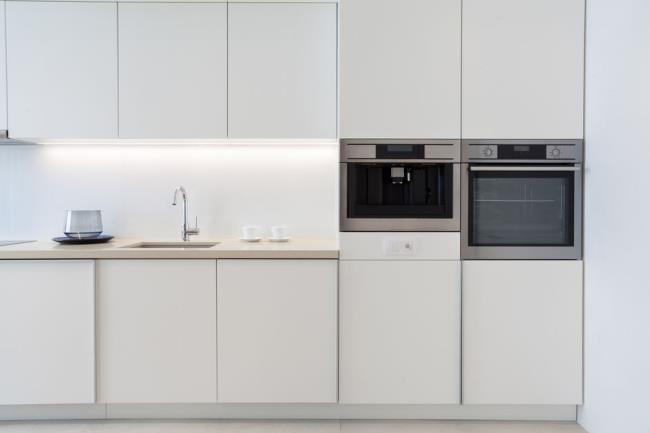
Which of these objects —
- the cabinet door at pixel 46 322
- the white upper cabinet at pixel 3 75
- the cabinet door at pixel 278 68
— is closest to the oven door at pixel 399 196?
the cabinet door at pixel 278 68

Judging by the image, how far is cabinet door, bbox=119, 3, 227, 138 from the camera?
2414 millimetres

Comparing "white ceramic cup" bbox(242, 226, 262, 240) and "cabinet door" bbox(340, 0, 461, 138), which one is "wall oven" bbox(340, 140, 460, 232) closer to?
"cabinet door" bbox(340, 0, 461, 138)

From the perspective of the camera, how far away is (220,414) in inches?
89.7

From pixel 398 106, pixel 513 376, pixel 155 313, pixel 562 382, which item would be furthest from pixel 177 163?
pixel 562 382

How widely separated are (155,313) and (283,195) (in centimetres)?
104

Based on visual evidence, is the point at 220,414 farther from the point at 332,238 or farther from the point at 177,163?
the point at 177,163

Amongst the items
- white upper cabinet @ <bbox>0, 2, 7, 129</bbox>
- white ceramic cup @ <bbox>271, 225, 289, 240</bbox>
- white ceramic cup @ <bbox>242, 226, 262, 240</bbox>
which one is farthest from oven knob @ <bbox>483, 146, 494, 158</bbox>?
white upper cabinet @ <bbox>0, 2, 7, 129</bbox>

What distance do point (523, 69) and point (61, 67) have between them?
243cm

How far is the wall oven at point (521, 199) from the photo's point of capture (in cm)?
216

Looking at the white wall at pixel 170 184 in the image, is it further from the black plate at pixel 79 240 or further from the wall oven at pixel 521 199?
the wall oven at pixel 521 199

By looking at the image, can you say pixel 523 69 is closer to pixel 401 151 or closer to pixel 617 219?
pixel 401 151

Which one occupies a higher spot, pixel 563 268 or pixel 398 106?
pixel 398 106

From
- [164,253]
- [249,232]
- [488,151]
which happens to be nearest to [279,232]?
[249,232]

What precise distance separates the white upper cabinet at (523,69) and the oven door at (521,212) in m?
0.19
